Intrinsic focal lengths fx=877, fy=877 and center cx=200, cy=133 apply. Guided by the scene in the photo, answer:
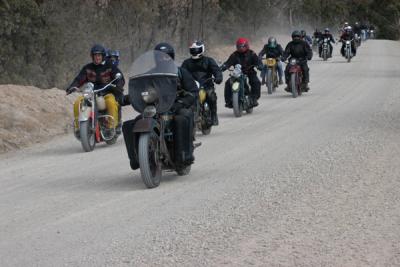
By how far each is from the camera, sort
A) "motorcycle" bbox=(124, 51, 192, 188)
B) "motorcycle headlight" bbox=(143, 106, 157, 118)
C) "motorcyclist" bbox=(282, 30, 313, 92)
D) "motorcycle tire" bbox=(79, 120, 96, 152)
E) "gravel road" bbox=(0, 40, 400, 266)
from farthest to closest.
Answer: "motorcyclist" bbox=(282, 30, 313, 92), "motorcycle tire" bbox=(79, 120, 96, 152), "motorcycle headlight" bbox=(143, 106, 157, 118), "motorcycle" bbox=(124, 51, 192, 188), "gravel road" bbox=(0, 40, 400, 266)

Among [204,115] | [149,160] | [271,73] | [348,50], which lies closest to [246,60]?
[204,115]

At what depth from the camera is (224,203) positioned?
357 inches

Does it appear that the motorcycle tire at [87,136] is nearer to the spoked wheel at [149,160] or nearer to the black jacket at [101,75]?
the black jacket at [101,75]

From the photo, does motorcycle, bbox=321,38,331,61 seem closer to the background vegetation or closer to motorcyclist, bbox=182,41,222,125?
the background vegetation

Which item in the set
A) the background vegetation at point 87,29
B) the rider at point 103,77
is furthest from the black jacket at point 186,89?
the background vegetation at point 87,29

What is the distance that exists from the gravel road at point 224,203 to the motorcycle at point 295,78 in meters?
7.00

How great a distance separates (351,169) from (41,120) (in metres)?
8.92

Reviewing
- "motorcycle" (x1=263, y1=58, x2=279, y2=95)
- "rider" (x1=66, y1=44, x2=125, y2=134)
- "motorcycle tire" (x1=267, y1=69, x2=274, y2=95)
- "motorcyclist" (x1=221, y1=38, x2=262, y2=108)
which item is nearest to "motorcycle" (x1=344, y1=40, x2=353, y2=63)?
"motorcycle" (x1=263, y1=58, x2=279, y2=95)

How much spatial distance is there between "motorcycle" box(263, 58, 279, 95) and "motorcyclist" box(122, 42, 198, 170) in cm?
1413

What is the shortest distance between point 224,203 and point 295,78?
48.9 ft

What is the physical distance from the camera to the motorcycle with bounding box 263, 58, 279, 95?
25.1 m

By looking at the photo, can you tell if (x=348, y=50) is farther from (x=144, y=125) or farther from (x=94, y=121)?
(x=144, y=125)

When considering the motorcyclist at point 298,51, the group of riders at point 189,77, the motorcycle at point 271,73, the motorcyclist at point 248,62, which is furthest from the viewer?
the motorcycle at point 271,73

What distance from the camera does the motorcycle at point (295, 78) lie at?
77.2 ft
